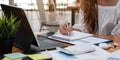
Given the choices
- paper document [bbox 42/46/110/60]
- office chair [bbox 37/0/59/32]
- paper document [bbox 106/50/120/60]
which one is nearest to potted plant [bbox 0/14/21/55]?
paper document [bbox 42/46/110/60]

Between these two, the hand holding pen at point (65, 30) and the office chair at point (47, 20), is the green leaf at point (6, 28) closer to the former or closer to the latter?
the hand holding pen at point (65, 30)

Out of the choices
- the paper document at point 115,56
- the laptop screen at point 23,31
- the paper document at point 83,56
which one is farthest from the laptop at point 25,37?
the paper document at point 115,56

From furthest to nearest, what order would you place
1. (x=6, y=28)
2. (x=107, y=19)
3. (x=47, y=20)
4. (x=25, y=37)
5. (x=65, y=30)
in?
(x=47, y=20) → (x=107, y=19) → (x=65, y=30) → (x=25, y=37) → (x=6, y=28)

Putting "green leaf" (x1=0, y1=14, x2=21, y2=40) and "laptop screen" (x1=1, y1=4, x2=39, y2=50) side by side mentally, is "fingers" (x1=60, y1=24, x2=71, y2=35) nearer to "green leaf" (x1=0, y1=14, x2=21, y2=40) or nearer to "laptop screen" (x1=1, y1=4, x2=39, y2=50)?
"laptop screen" (x1=1, y1=4, x2=39, y2=50)

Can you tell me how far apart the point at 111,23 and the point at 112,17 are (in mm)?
52

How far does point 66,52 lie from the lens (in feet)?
3.76

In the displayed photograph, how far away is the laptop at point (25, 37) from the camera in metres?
1.17

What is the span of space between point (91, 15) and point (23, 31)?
34.4 inches

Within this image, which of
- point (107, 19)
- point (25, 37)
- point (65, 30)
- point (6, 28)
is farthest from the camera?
point (107, 19)

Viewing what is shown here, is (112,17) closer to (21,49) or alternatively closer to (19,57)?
(21,49)

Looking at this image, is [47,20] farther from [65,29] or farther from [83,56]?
[83,56]

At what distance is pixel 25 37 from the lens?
49.6 inches

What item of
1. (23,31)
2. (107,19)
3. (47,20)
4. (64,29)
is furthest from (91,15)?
(47,20)

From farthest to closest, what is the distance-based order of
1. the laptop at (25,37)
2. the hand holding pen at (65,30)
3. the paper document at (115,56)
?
the hand holding pen at (65,30) < the laptop at (25,37) < the paper document at (115,56)
